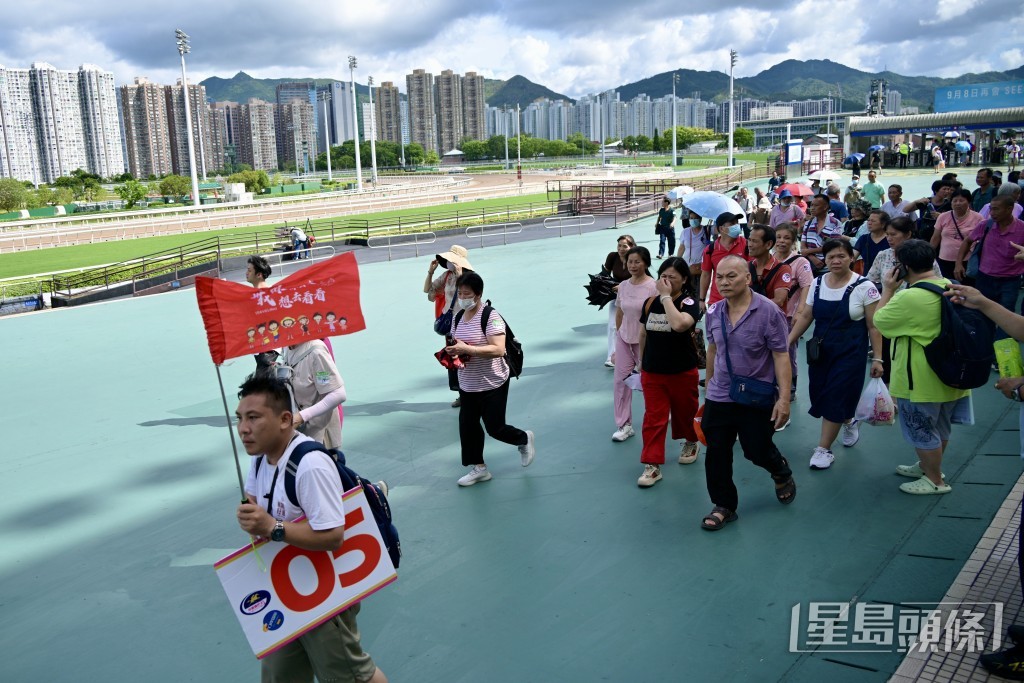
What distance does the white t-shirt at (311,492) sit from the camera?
2785 mm

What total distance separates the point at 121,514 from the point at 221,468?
996 mm

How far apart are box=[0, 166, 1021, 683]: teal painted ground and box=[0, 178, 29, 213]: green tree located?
222 ft

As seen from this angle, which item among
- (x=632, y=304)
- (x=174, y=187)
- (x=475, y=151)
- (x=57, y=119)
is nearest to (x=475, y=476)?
(x=632, y=304)

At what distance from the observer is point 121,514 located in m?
5.86

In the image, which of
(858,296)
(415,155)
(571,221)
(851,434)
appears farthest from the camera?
(415,155)

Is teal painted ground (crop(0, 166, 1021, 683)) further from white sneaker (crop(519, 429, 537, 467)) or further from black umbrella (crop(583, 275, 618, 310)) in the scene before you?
black umbrella (crop(583, 275, 618, 310))

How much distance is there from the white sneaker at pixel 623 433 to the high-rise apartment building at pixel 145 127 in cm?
18575

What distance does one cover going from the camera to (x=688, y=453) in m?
6.26

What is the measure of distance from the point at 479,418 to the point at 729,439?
6.07 feet

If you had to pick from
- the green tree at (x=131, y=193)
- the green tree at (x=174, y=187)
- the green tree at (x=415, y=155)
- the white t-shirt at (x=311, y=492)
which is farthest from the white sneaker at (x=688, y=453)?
the green tree at (x=415, y=155)

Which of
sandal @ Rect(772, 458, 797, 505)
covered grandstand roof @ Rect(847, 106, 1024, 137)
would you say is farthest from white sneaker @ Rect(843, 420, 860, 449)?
covered grandstand roof @ Rect(847, 106, 1024, 137)

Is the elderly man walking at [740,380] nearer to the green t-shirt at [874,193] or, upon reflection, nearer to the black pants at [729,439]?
the black pants at [729,439]

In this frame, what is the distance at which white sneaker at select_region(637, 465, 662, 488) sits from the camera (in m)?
5.77

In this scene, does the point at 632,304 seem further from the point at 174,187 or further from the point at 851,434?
the point at 174,187
